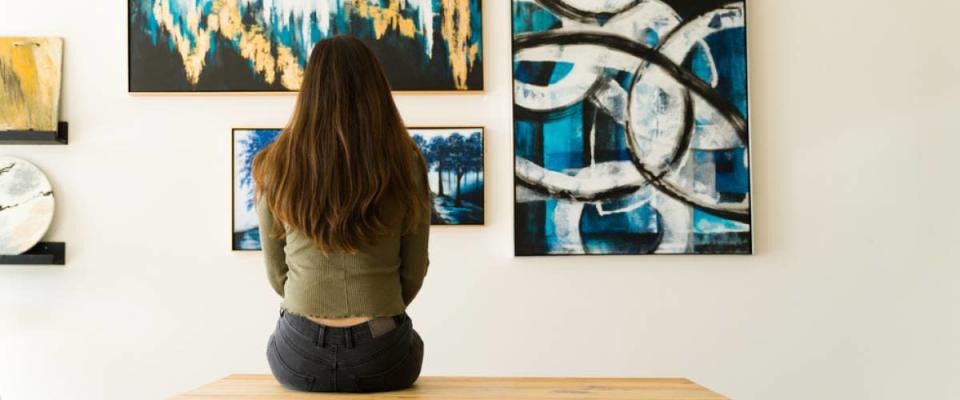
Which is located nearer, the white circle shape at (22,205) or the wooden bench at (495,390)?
the wooden bench at (495,390)

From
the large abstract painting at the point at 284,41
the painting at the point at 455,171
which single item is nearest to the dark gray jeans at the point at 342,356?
the painting at the point at 455,171

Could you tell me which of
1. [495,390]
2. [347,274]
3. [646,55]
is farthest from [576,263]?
[347,274]

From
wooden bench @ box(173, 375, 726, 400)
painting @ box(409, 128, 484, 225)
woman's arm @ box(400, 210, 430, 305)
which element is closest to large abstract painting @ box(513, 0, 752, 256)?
painting @ box(409, 128, 484, 225)

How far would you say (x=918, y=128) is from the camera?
3.15m

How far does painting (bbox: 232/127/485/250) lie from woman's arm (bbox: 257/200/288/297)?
1.03m

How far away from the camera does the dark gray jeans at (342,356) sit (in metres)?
1.93

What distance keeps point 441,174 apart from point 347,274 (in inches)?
46.0

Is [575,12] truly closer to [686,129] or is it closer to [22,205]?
[686,129]

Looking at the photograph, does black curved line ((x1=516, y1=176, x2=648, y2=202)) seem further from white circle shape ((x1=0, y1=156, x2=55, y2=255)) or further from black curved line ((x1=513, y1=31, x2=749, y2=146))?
white circle shape ((x1=0, y1=156, x2=55, y2=255))

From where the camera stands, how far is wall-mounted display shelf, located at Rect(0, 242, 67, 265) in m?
3.00

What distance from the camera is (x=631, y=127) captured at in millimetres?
3082

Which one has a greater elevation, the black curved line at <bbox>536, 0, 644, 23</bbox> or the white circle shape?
the black curved line at <bbox>536, 0, 644, 23</bbox>

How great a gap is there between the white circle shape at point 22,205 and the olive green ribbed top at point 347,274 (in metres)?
1.48

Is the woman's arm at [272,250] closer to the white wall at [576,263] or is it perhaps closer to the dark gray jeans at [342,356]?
the dark gray jeans at [342,356]
